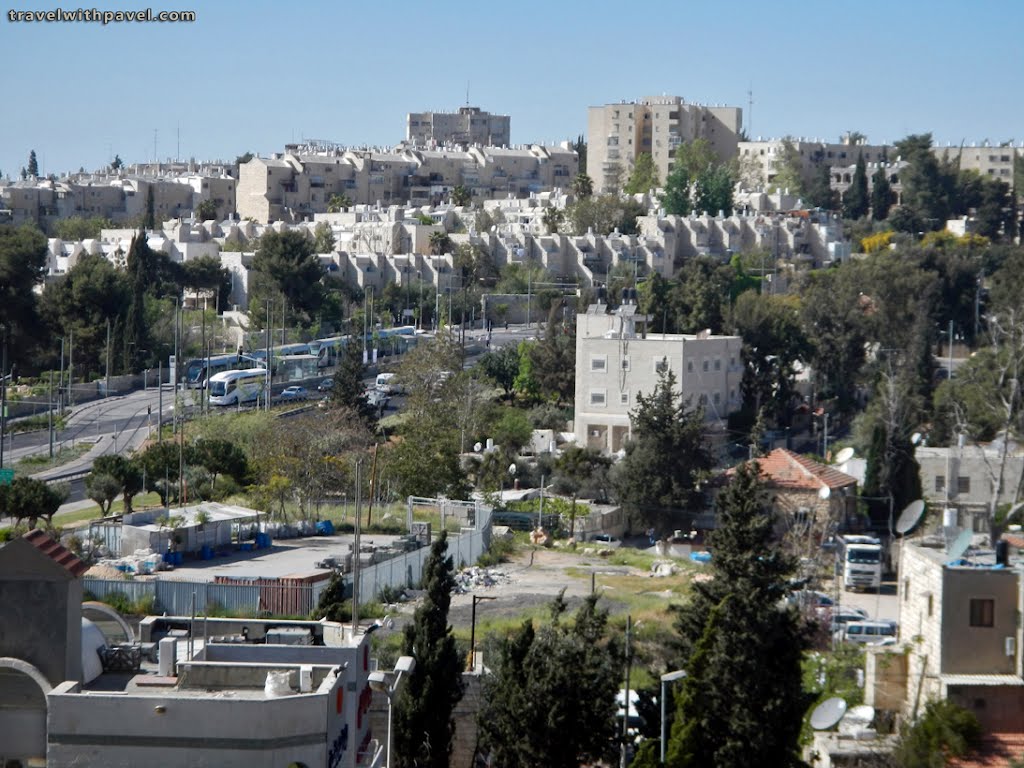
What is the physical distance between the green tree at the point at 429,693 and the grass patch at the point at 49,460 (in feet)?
59.9

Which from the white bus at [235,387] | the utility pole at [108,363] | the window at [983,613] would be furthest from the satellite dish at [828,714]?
the utility pole at [108,363]

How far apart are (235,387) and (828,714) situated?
30098mm

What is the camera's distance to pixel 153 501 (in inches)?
1133

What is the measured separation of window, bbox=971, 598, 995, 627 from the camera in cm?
1412

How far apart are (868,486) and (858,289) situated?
61.6ft

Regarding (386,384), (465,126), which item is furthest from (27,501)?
(465,126)

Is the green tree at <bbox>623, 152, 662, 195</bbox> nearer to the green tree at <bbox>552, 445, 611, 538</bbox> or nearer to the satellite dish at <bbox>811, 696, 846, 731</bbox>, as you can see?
the green tree at <bbox>552, 445, 611, 538</bbox>

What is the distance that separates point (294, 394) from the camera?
139 feet

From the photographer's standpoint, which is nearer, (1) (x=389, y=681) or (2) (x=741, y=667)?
(1) (x=389, y=681)

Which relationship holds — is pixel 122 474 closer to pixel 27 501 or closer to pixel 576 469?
pixel 27 501

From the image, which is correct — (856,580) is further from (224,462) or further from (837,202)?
(837,202)

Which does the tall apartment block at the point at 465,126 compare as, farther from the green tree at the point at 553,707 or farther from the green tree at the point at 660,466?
the green tree at the point at 553,707

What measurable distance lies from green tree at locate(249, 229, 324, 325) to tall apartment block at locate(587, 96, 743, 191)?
105ft

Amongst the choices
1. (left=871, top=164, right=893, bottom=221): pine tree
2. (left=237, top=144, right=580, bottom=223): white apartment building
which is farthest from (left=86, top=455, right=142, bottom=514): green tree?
(left=871, top=164, right=893, bottom=221): pine tree
